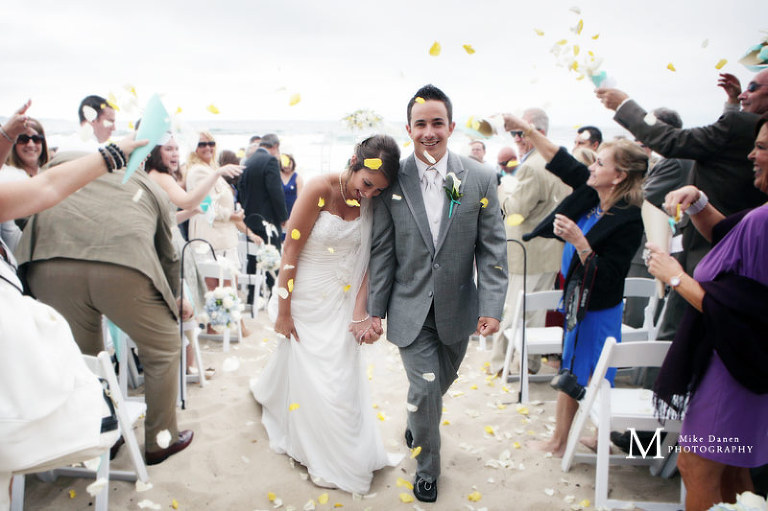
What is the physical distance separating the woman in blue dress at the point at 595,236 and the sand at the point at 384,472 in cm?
42

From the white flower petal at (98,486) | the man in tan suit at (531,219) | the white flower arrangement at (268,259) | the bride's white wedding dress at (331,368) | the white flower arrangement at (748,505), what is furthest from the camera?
the white flower arrangement at (268,259)

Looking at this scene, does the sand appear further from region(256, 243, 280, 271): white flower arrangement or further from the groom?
region(256, 243, 280, 271): white flower arrangement

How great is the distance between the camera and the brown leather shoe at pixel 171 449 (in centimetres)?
313

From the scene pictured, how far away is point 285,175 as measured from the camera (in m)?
7.65

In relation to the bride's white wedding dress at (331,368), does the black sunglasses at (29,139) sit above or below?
above

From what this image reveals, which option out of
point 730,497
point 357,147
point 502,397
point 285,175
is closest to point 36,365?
point 357,147

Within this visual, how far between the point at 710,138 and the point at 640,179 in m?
0.42

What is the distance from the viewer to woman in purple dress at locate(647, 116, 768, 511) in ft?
6.59

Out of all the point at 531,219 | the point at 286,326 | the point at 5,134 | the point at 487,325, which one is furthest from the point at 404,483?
the point at 5,134

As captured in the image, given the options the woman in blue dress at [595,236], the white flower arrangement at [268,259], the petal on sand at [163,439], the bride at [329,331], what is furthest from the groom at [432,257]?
the white flower arrangement at [268,259]

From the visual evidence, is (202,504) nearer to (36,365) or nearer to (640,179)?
(36,365)

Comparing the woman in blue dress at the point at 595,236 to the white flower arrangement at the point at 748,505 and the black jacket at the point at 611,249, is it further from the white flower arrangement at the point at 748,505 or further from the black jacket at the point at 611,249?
the white flower arrangement at the point at 748,505

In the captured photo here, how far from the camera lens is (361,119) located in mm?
3523

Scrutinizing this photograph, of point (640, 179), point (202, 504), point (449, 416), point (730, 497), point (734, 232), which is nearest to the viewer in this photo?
point (734, 232)
